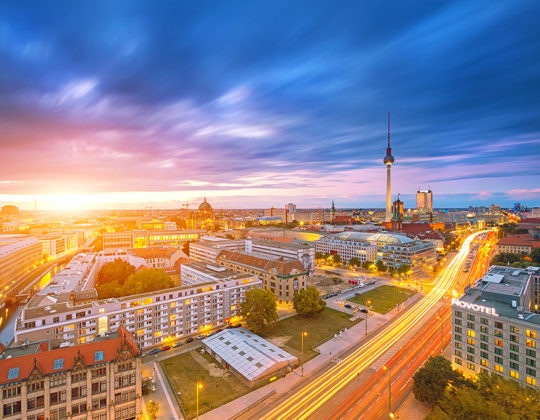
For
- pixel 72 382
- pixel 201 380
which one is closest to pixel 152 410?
pixel 201 380

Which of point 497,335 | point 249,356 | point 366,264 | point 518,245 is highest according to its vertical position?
point 518,245

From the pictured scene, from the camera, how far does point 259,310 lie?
70.0 m

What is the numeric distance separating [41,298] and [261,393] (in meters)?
64.0

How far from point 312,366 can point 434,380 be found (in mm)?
22216

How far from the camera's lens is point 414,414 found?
4459 centimetres

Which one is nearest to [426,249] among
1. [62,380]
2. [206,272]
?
[206,272]

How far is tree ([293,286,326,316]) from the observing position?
263ft

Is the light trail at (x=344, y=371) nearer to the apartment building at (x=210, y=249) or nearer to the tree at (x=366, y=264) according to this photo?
the tree at (x=366, y=264)

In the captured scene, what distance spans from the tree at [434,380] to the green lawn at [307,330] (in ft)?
71.5

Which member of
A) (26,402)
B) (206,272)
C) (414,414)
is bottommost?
(414,414)

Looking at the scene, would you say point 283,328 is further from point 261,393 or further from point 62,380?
point 62,380

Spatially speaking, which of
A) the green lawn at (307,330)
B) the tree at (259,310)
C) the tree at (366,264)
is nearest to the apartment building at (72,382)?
the tree at (259,310)

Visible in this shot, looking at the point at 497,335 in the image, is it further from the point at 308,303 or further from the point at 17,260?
the point at 17,260

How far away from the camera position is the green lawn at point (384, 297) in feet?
302
